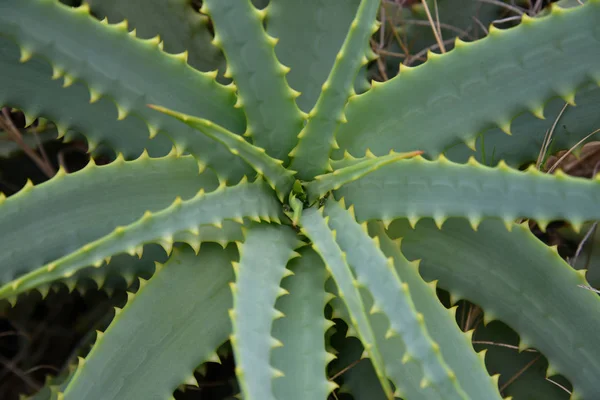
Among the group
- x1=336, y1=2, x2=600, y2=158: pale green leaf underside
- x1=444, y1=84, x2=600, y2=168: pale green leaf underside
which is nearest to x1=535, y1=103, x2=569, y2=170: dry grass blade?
x1=444, y1=84, x2=600, y2=168: pale green leaf underside

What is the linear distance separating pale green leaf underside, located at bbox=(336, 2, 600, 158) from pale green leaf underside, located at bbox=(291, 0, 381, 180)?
7cm

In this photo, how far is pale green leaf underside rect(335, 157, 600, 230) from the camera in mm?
633

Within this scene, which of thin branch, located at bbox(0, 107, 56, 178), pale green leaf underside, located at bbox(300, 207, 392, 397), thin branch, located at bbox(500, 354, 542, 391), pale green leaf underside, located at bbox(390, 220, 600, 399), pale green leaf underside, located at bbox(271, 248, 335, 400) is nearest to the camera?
pale green leaf underside, located at bbox(300, 207, 392, 397)

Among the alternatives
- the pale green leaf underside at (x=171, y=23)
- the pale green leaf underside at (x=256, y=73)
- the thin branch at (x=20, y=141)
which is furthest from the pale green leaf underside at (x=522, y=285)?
the thin branch at (x=20, y=141)

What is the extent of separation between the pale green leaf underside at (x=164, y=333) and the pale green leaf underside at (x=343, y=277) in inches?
5.1

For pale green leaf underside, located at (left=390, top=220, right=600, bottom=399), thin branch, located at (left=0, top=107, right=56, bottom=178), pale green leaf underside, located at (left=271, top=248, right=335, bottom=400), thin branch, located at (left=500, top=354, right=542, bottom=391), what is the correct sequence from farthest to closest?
1. thin branch, located at (left=0, top=107, right=56, bottom=178)
2. thin branch, located at (left=500, top=354, right=542, bottom=391)
3. pale green leaf underside, located at (left=390, top=220, right=600, bottom=399)
4. pale green leaf underside, located at (left=271, top=248, right=335, bottom=400)

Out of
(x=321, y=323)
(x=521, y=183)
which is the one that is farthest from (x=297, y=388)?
(x=521, y=183)

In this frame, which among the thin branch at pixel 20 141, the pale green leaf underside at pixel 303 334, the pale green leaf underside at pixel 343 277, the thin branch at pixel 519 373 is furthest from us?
the thin branch at pixel 20 141

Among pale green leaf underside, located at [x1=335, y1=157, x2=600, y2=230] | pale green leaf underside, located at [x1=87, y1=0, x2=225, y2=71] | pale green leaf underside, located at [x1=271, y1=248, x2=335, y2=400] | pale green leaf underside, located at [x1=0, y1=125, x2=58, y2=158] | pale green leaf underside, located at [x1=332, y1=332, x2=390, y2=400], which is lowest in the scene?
pale green leaf underside, located at [x1=332, y1=332, x2=390, y2=400]

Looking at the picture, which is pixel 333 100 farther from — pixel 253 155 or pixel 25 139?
pixel 25 139

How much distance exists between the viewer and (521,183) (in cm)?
65

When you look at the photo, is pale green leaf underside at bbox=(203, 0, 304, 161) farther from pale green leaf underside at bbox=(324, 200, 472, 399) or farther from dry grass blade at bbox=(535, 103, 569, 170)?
dry grass blade at bbox=(535, 103, 569, 170)

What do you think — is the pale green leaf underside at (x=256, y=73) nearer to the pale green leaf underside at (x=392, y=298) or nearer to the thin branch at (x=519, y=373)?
the pale green leaf underside at (x=392, y=298)

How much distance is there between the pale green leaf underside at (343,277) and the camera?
0.54 meters
